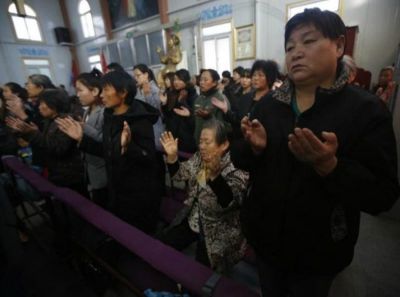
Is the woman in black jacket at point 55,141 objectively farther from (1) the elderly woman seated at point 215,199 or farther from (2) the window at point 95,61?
(2) the window at point 95,61

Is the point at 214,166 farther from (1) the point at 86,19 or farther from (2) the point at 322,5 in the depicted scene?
(1) the point at 86,19

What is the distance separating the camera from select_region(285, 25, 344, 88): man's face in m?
0.78

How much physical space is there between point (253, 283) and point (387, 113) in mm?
1522

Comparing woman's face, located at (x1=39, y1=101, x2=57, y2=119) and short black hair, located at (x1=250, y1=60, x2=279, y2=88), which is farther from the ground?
short black hair, located at (x1=250, y1=60, x2=279, y2=88)

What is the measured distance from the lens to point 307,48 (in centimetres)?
79

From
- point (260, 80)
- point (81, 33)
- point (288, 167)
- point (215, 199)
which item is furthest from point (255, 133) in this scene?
point (81, 33)

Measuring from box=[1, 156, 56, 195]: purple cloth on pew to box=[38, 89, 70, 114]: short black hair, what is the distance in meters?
0.57

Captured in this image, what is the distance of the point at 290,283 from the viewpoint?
39.2 inches

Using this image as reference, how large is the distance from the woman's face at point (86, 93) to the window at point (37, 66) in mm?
12730

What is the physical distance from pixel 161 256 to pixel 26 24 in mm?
15517

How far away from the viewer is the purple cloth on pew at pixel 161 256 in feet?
2.43

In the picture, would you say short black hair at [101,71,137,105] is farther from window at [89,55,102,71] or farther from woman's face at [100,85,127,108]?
window at [89,55,102,71]

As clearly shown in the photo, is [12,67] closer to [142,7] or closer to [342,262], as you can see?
[142,7]

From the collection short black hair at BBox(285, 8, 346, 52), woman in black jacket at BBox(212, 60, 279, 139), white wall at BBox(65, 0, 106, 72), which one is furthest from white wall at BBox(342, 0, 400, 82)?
white wall at BBox(65, 0, 106, 72)
